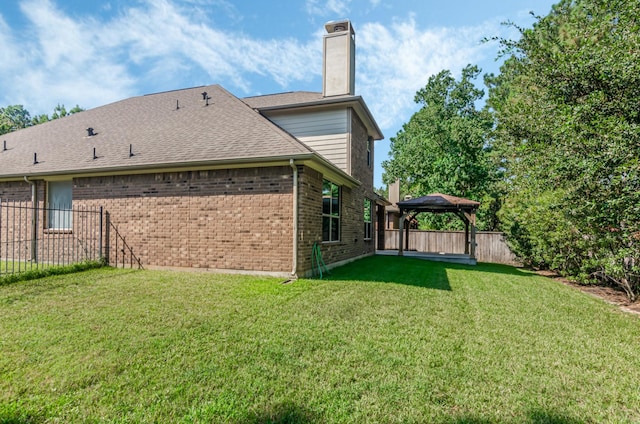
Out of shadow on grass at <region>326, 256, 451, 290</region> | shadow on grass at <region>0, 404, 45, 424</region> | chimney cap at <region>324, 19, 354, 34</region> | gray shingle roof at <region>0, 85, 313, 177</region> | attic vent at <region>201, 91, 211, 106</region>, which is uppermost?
chimney cap at <region>324, 19, 354, 34</region>

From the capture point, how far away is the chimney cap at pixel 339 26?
1162cm

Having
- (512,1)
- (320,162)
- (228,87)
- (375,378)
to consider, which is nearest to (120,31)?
(228,87)

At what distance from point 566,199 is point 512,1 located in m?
5.41

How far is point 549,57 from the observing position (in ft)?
25.1

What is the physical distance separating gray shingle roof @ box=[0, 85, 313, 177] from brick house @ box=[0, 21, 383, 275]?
0.05m

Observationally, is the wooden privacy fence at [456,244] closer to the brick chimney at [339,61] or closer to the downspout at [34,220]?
the brick chimney at [339,61]

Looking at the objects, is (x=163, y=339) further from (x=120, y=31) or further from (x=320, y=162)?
(x=120, y=31)

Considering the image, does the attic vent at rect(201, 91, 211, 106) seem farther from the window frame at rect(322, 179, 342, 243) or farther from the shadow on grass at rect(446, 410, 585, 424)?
the shadow on grass at rect(446, 410, 585, 424)

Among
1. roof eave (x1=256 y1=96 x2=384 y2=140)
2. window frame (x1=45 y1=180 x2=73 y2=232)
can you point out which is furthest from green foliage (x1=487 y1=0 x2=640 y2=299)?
window frame (x1=45 y1=180 x2=73 y2=232)

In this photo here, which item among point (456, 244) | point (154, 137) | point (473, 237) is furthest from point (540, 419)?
point (456, 244)

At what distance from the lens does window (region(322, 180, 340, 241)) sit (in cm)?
932

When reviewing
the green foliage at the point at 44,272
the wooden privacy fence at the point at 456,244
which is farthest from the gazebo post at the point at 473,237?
the green foliage at the point at 44,272

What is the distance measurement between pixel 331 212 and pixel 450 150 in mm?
17226

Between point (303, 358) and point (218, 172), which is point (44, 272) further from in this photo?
point (303, 358)
